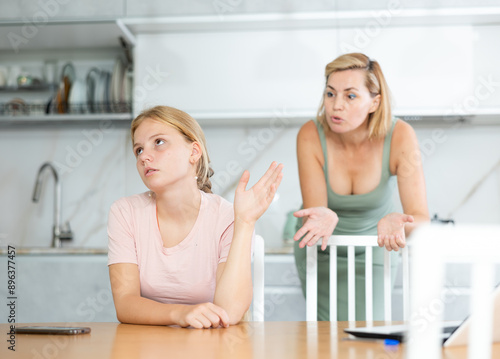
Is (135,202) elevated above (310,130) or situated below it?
below

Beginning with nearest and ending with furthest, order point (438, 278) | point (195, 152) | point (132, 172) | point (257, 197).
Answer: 1. point (438, 278)
2. point (257, 197)
3. point (195, 152)
4. point (132, 172)

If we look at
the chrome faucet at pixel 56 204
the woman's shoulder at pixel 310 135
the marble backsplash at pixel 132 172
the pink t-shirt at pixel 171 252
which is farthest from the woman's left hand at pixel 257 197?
the chrome faucet at pixel 56 204

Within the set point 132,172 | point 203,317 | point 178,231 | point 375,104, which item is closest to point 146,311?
point 203,317

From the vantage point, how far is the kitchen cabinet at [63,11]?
2607mm

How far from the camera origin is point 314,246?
133 cm

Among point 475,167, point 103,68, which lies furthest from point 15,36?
point 475,167

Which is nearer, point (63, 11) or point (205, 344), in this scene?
point (205, 344)

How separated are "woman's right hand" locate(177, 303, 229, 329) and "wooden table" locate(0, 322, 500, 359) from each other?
2 centimetres

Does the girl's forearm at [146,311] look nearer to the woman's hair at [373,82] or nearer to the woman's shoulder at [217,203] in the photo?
the woman's shoulder at [217,203]

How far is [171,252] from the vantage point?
124 cm

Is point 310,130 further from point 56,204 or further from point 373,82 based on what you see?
point 56,204

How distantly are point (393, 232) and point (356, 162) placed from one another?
371 millimetres

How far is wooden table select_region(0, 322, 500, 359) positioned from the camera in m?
0.72

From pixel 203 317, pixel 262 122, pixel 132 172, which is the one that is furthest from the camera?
pixel 132 172
